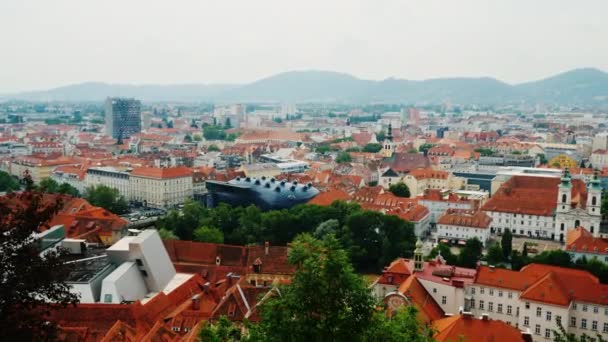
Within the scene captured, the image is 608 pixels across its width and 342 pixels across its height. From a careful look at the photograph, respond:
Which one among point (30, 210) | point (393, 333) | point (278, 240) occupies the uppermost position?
point (30, 210)

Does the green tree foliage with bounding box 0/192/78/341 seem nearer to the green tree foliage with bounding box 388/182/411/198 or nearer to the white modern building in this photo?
the white modern building

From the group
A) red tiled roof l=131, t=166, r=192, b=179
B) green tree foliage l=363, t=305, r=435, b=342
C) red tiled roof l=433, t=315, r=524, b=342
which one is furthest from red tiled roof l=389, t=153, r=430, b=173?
green tree foliage l=363, t=305, r=435, b=342

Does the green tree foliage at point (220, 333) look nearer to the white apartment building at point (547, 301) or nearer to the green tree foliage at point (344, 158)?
the white apartment building at point (547, 301)

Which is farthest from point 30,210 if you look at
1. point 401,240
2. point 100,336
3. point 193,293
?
point 401,240

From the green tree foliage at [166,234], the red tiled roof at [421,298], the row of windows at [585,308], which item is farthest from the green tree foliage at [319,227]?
the row of windows at [585,308]

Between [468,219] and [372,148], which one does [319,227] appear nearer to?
[468,219]

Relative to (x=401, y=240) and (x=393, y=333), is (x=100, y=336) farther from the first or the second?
(x=401, y=240)
